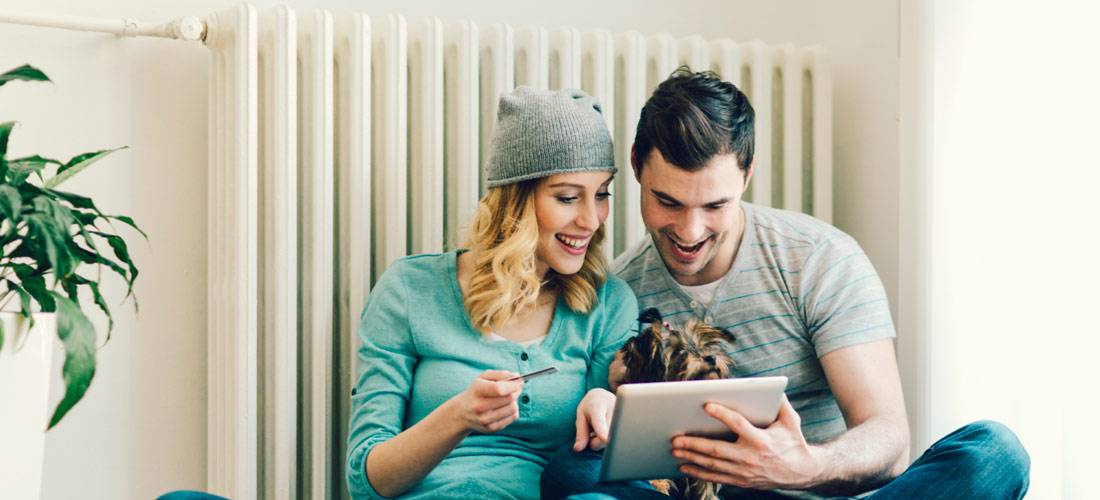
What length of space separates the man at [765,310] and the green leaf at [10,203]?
2.38 feet

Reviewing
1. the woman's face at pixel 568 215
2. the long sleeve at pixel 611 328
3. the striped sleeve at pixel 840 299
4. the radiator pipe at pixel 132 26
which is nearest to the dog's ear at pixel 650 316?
the long sleeve at pixel 611 328

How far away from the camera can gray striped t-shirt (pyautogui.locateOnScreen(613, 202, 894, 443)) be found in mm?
1677

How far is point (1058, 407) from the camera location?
1.66m

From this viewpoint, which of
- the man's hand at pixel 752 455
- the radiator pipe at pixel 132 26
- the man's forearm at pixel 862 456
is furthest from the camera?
the radiator pipe at pixel 132 26

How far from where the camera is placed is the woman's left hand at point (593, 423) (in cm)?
141

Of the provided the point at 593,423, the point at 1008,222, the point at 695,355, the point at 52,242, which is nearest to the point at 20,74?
the point at 52,242

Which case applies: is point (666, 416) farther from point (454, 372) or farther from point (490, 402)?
point (454, 372)

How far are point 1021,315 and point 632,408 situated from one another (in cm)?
81

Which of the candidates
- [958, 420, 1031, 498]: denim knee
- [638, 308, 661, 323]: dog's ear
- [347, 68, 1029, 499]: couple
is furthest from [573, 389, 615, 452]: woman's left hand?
[958, 420, 1031, 498]: denim knee

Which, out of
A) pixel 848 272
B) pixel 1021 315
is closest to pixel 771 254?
pixel 848 272

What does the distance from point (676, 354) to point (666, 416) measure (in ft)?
0.56

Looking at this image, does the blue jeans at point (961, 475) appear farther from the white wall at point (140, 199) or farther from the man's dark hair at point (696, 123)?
the white wall at point (140, 199)

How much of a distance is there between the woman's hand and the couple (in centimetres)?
3

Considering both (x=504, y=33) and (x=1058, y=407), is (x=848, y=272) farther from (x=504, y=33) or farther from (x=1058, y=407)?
(x=504, y=33)
